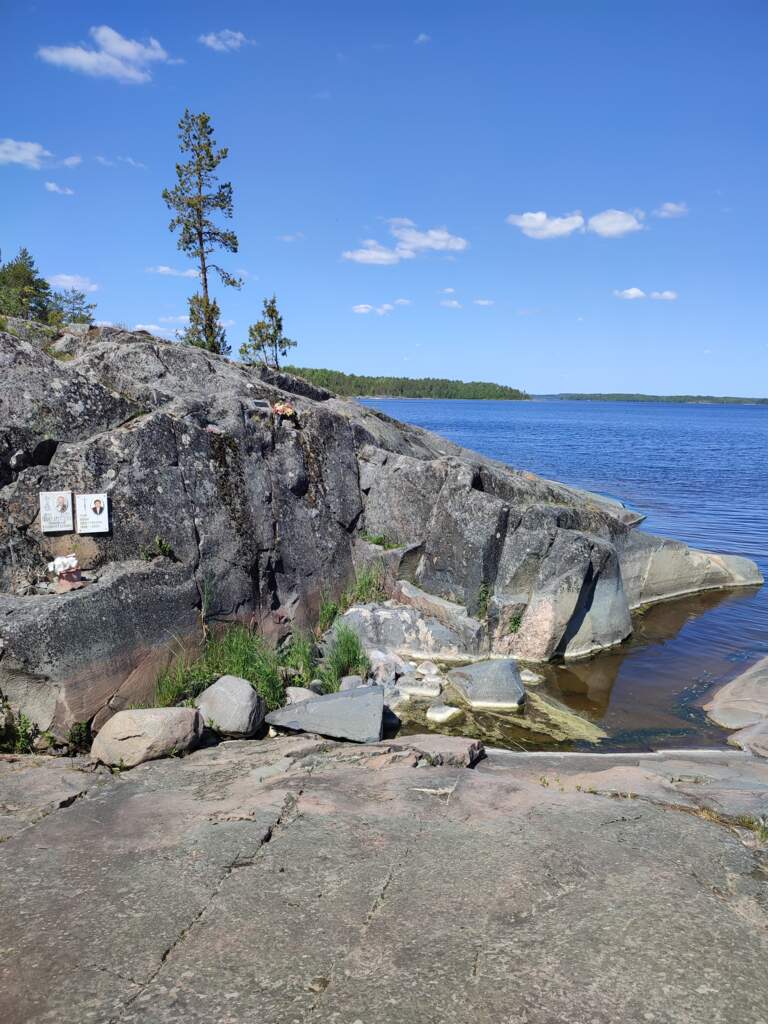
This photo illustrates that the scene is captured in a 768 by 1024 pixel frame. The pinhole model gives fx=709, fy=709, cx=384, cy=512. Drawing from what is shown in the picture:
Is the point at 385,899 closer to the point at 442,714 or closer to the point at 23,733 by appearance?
the point at 23,733

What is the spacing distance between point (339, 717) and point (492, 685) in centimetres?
291

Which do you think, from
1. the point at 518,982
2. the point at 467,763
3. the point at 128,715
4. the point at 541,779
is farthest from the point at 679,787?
the point at 128,715

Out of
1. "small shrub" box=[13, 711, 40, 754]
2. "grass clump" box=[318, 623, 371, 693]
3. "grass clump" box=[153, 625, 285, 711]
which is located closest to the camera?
"small shrub" box=[13, 711, 40, 754]

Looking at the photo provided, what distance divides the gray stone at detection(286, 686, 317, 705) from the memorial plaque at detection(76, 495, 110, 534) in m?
3.20

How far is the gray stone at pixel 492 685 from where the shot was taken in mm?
10445

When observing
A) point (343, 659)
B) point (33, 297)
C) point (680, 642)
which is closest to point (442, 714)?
point (343, 659)

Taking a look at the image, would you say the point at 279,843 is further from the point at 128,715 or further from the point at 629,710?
the point at 629,710

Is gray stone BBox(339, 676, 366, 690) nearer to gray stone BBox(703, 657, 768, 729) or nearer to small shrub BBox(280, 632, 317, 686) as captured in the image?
small shrub BBox(280, 632, 317, 686)

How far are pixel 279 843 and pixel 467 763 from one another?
2.52 metres

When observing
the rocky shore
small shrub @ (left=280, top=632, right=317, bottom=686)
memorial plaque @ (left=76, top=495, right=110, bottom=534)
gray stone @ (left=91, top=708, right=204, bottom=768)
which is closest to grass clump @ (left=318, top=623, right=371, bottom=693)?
small shrub @ (left=280, top=632, right=317, bottom=686)

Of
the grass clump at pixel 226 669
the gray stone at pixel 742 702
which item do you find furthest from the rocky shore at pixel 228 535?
the gray stone at pixel 742 702

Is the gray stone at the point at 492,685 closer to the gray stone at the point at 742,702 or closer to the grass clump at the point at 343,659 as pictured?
the grass clump at the point at 343,659

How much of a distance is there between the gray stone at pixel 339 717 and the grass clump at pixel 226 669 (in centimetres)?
65

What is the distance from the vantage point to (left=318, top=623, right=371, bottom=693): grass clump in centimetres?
1044
